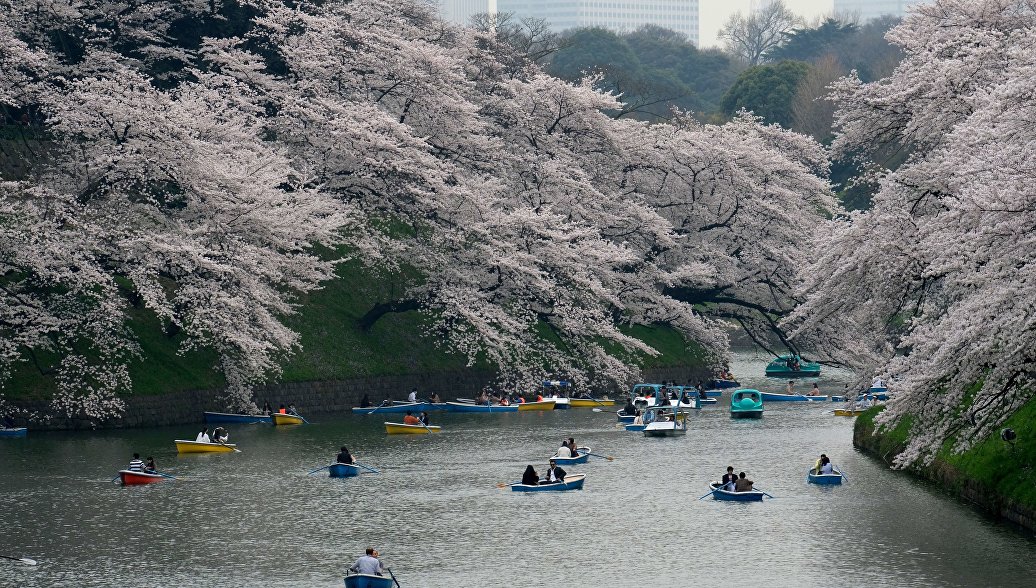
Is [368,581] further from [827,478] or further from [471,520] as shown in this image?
[827,478]

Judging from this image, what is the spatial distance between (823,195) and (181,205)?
39.9 meters

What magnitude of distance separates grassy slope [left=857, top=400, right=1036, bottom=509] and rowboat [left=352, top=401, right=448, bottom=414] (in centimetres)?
3004

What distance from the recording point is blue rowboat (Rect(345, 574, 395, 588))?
27625mm

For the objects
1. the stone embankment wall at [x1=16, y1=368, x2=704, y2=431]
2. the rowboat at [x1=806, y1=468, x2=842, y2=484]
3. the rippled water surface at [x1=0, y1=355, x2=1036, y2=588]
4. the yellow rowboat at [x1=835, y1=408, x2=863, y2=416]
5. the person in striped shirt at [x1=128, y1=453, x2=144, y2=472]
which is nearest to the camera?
the rippled water surface at [x1=0, y1=355, x2=1036, y2=588]

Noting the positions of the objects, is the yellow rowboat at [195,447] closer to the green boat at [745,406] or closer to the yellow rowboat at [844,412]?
the green boat at [745,406]

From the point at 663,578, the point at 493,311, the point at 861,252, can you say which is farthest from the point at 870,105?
the point at 663,578

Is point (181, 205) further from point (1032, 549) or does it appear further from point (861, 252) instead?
point (1032, 549)

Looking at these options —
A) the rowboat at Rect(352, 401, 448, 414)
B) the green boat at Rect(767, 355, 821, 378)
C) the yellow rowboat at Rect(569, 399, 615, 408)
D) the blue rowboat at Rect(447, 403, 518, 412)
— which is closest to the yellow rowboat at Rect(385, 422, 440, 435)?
the rowboat at Rect(352, 401, 448, 414)

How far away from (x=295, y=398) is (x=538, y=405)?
13.2 m

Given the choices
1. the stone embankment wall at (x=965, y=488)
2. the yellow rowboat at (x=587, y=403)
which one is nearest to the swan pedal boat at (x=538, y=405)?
the yellow rowboat at (x=587, y=403)

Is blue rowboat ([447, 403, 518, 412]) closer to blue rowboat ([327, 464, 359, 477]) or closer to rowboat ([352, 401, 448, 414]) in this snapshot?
rowboat ([352, 401, 448, 414])

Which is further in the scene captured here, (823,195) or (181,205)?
(823,195)

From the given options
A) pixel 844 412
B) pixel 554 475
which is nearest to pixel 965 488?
pixel 554 475

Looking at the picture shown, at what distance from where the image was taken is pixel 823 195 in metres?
81.1
